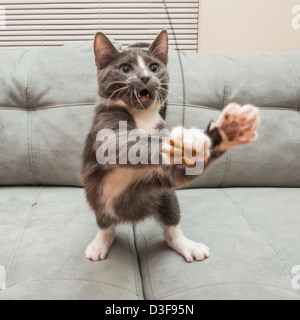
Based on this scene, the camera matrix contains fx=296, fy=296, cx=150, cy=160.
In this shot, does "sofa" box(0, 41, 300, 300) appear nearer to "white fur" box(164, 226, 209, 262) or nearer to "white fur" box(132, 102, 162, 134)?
"white fur" box(164, 226, 209, 262)

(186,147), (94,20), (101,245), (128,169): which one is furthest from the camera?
(94,20)

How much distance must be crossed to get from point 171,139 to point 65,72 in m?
1.10

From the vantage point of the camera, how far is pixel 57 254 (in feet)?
3.16

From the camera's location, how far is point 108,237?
1.05m

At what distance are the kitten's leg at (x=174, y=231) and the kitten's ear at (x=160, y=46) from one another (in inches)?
19.1

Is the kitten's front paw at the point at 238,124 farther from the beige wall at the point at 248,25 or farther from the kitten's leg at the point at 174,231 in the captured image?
the beige wall at the point at 248,25

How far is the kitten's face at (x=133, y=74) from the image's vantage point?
878 millimetres

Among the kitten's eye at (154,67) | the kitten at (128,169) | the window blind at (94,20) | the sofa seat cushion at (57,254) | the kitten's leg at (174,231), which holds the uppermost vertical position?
the window blind at (94,20)

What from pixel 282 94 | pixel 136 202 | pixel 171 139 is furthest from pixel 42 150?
pixel 282 94

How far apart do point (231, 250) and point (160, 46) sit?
0.73 metres

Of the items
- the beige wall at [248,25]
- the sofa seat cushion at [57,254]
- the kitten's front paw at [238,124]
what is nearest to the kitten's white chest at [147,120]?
the kitten's front paw at [238,124]

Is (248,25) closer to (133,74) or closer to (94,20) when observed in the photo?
(94,20)

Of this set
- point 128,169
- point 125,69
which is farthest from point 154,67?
point 128,169

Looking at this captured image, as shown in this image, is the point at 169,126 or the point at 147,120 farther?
the point at 169,126
